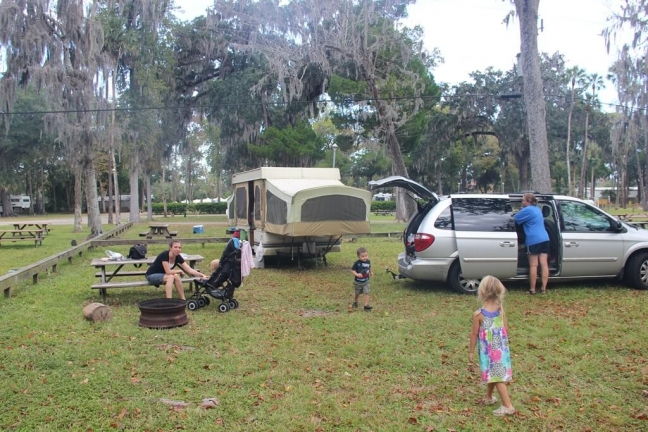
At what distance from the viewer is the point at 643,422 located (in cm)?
376

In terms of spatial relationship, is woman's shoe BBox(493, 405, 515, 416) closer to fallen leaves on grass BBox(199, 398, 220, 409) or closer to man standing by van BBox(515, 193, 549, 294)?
fallen leaves on grass BBox(199, 398, 220, 409)

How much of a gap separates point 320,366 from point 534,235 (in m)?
4.40

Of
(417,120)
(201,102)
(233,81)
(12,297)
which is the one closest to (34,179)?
(201,102)

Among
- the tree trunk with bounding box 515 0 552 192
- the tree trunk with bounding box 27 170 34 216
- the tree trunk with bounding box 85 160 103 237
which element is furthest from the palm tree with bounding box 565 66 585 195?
the tree trunk with bounding box 27 170 34 216

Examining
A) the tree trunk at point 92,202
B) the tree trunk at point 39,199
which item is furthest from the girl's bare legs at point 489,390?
the tree trunk at point 39,199

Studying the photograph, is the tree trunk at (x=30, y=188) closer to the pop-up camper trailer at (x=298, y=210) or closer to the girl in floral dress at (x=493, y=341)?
the pop-up camper trailer at (x=298, y=210)

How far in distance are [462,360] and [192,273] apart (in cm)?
400

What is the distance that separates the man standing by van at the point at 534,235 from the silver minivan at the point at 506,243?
0.64 feet

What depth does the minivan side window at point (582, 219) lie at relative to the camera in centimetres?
838

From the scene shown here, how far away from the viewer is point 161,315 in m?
6.29

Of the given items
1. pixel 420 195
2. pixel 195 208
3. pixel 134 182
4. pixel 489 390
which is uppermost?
pixel 134 182

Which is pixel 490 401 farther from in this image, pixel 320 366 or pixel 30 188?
pixel 30 188

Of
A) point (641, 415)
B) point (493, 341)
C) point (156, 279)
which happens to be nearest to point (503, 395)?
point (493, 341)

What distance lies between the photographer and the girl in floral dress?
3893 mm
